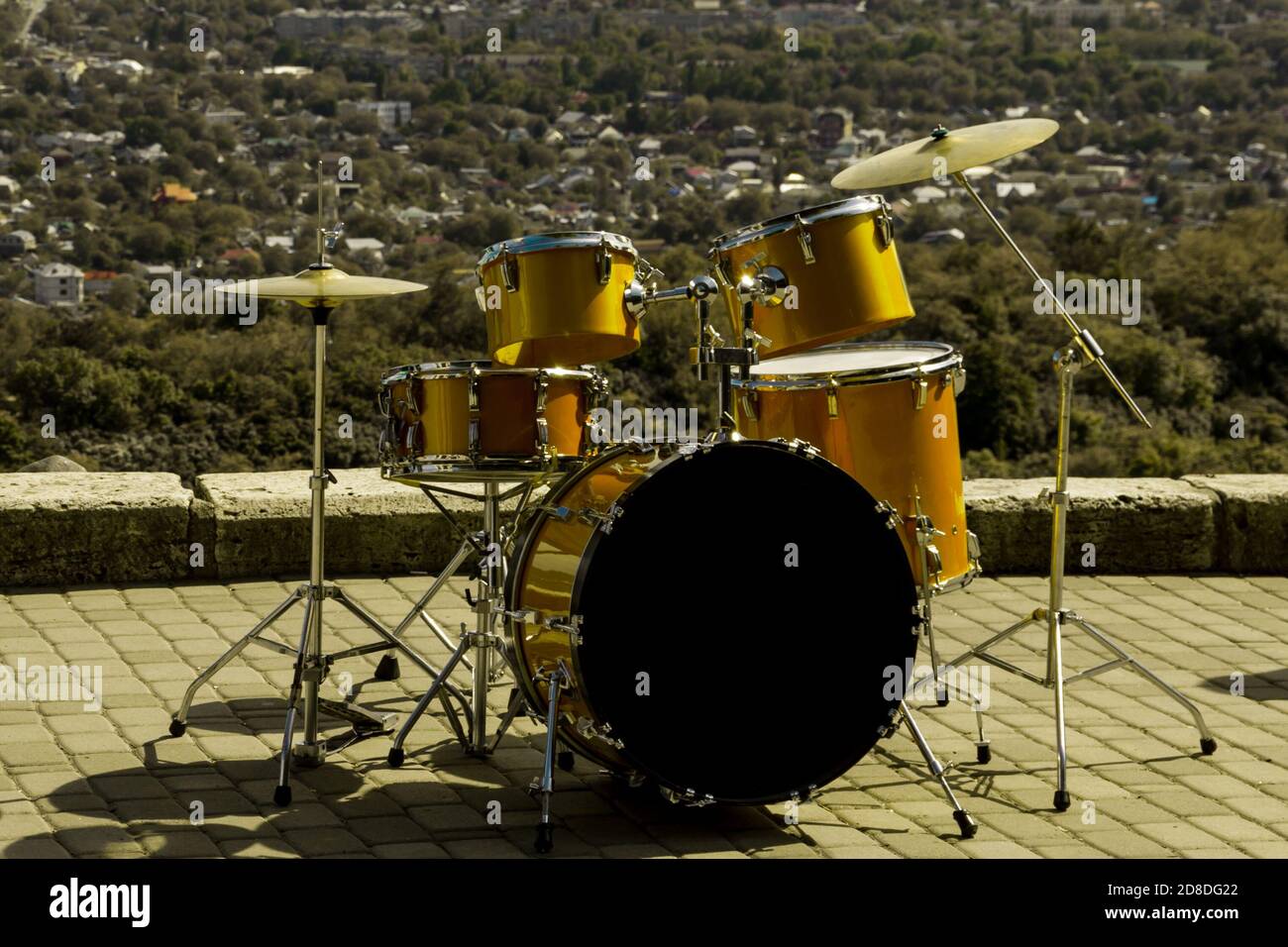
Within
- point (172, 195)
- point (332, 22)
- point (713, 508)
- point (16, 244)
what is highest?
point (332, 22)

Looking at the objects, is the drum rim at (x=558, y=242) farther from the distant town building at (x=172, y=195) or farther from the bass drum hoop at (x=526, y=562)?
the distant town building at (x=172, y=195)

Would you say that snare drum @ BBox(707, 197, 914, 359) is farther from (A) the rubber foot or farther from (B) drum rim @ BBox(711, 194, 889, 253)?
(A) the rubber foot

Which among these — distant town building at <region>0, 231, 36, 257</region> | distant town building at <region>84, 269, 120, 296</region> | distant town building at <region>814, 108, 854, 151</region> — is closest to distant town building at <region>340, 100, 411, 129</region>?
distant town building at <region>814, 108, 854, 151</region>

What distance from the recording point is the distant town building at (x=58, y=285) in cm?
1858

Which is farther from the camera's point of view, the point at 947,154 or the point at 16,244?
the point at 16,244

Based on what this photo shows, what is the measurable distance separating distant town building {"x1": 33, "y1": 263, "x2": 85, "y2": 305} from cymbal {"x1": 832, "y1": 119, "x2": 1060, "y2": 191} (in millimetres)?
14609

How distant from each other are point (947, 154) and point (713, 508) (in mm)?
1387

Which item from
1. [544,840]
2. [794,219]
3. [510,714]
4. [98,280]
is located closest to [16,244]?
[98,280]

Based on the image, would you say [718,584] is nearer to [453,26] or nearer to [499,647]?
[499,647]

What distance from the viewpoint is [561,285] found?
5277 mm

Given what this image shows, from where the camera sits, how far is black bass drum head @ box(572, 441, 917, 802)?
15.7ft

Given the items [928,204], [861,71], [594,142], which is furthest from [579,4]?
[928,204]

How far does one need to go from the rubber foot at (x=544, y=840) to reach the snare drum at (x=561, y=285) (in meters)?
1.47

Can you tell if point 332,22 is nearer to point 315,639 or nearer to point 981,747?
point 315,639
